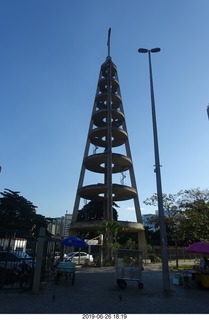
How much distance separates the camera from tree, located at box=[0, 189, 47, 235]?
32.8 m

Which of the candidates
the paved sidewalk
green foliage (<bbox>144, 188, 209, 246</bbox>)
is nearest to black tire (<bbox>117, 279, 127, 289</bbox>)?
the paved sidewalk

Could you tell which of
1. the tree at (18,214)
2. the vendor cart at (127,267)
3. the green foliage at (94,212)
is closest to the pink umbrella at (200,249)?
the vendor cart at (127,267)

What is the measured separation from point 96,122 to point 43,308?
4276cm

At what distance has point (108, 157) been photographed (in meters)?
41.1

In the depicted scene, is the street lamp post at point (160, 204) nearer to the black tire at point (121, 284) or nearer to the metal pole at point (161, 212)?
the metal pole at point (161, 212)

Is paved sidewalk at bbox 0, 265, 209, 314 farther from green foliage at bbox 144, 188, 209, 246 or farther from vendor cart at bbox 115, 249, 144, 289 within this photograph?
green foliage at bbox 144, 188, 209, 246

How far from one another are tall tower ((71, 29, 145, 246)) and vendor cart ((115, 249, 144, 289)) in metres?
24.8

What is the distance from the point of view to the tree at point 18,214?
32750 mm

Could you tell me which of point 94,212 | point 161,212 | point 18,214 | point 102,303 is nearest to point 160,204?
point 161,212

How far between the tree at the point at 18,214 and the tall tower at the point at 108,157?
735 cm

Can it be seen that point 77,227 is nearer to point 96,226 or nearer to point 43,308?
point 96,226

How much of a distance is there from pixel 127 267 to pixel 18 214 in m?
24.3

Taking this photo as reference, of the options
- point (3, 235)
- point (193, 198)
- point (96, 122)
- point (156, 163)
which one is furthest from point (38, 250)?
point (96, 122)

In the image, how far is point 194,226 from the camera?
28.2m
